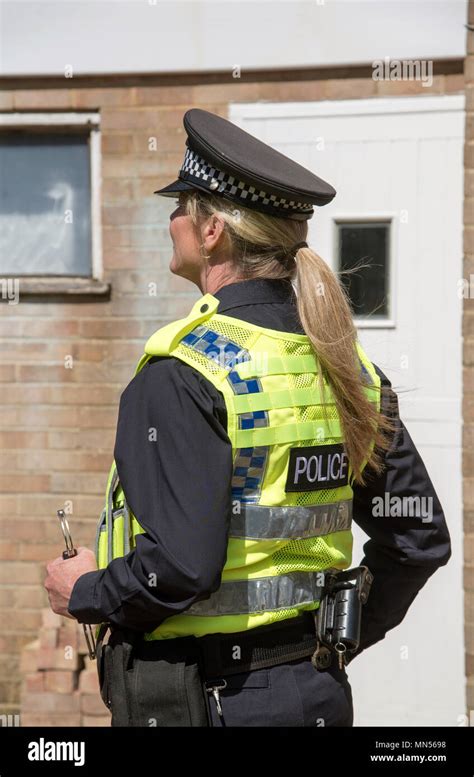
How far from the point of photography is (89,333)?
4281 millimetres

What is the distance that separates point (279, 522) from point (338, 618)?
278 mm

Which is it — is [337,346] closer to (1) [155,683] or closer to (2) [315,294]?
(2) [315,294]

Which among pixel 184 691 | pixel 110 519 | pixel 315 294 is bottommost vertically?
pixel 184 691

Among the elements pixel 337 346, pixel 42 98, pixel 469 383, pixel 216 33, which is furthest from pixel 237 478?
pixel 42 98

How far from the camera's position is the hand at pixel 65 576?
6.30 ft

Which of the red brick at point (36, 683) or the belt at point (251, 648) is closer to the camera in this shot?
the belt at point (251, 648)

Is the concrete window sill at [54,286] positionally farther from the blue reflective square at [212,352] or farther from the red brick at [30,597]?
the blue reflective square at [212,352]

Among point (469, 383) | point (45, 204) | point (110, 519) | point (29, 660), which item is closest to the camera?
point (110, 519)

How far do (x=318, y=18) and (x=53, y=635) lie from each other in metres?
2.99

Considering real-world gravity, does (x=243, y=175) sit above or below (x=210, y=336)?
above

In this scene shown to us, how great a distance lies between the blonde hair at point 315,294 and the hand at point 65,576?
0.63 metres

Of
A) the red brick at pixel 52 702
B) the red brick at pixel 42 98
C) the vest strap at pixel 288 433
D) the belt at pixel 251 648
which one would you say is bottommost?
the red brick at pixel 52 702

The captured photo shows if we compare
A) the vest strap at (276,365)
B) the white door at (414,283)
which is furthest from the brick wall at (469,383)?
the vest strap at (276,365)

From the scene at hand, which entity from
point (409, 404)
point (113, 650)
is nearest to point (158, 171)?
point (409, 404)
